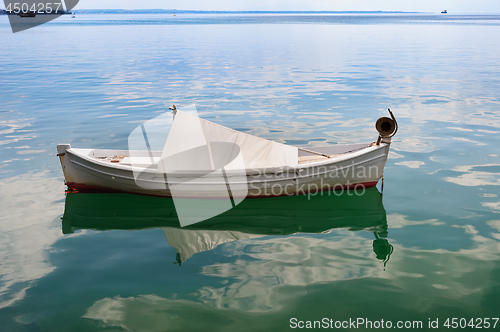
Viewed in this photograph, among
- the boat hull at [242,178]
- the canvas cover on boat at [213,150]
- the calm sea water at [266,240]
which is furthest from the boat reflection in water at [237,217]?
the canvas cover on boat at [213,150]

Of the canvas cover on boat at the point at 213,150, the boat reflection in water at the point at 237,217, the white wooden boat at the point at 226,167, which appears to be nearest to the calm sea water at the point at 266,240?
the boat reflection in water at the point at 237,217

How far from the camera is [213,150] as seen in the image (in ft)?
47.3

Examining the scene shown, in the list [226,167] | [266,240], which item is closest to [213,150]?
[226,167]

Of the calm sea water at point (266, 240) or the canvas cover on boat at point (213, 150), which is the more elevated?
the canvas cover on boat at point (213, 150)

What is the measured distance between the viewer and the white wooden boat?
46.4ft

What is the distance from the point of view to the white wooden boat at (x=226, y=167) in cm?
1415

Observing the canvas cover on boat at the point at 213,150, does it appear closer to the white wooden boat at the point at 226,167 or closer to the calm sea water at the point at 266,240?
the white wooden boat at the point at 226,167

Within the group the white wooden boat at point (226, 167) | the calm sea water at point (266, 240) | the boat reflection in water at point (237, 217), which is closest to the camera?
the calm sea water at point (266, 240)

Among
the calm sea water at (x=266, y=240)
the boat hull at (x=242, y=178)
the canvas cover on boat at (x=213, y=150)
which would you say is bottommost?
the calm sea water at (x=266, y=240)

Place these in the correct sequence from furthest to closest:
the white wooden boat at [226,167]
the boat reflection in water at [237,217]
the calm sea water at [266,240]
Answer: the white wooden boat at [226,167] → the boat reflection in water at [237,217] → the calm sea water at [266,240]

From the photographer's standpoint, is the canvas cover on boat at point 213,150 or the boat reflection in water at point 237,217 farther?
the canvas cover on boat at point 213,150

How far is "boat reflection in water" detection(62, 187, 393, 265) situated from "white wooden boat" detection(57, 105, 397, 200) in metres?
0.41

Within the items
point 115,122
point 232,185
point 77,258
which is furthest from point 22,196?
point 115,122

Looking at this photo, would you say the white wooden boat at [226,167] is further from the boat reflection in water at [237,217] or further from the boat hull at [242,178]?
the boat reflection in water at [237,217]
